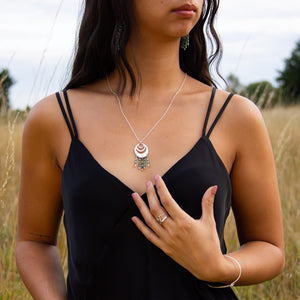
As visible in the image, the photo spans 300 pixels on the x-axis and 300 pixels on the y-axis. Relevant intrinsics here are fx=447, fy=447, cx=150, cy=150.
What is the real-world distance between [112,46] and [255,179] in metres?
0.74

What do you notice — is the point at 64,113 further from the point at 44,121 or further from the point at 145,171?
the point at 145,171

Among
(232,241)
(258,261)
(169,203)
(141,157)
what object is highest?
(141,157)

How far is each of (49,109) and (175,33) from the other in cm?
52

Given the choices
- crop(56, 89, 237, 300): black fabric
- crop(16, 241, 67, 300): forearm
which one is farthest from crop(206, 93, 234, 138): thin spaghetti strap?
crop(16, 241, 67, 300): forearm

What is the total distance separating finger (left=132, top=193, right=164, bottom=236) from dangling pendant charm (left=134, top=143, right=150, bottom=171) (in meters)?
0.14

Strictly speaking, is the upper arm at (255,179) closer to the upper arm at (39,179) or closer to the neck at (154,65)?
the neck at (154,65)

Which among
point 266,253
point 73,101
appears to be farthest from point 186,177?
point 73,101

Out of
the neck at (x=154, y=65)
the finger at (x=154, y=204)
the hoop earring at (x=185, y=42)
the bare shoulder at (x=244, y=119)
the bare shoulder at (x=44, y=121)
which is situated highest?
the hoop earring at (x=185, y=42)

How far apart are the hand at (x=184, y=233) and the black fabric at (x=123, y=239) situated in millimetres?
61

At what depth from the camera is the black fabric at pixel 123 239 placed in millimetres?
1394

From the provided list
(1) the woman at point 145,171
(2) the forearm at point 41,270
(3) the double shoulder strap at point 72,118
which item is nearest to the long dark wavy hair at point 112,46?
(1) the woman at point 145,171

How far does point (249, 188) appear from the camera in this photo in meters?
1.56

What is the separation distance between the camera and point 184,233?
1.31m

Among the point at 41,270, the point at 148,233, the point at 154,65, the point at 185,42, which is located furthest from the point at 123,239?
the point at 185,42
